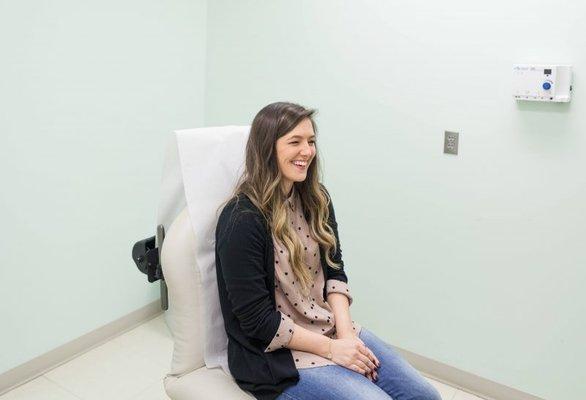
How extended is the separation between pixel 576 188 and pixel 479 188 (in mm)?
342

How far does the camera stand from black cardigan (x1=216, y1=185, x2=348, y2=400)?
1.40 metres

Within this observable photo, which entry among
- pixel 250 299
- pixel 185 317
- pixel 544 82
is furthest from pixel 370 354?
pixel 544 82

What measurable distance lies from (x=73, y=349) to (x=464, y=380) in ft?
5.67

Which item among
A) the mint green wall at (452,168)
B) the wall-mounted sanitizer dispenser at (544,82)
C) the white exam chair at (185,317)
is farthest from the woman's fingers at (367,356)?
the wall-mounted sanitizer dispenser at (544,82)

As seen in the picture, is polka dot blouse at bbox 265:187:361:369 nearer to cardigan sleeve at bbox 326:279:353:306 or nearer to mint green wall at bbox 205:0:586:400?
cardigan sleeve at bbox 326:279:353:306

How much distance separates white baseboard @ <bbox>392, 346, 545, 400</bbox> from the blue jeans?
0.90 metres

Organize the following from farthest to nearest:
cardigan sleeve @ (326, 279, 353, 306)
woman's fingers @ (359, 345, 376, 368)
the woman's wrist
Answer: cardigan sleeve @ (326, 279, 353, 306), the woman's wrist, woman's fingers @ (359, 345, 376, 368)

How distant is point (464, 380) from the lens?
7.60ft

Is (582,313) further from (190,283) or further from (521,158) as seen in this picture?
(190,283)

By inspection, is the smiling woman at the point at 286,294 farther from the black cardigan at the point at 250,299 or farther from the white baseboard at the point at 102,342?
the white baseboard at the point at 102,342

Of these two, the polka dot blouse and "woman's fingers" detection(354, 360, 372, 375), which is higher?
the polka dot blouse

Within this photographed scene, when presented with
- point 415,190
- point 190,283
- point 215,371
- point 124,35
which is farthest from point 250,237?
point 124,35

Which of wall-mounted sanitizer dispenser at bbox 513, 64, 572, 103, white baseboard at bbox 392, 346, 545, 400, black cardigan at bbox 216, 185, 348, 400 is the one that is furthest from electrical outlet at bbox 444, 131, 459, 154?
black cardigan at bbox 216, 185, 348, 400

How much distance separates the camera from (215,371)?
1520 millimetres
